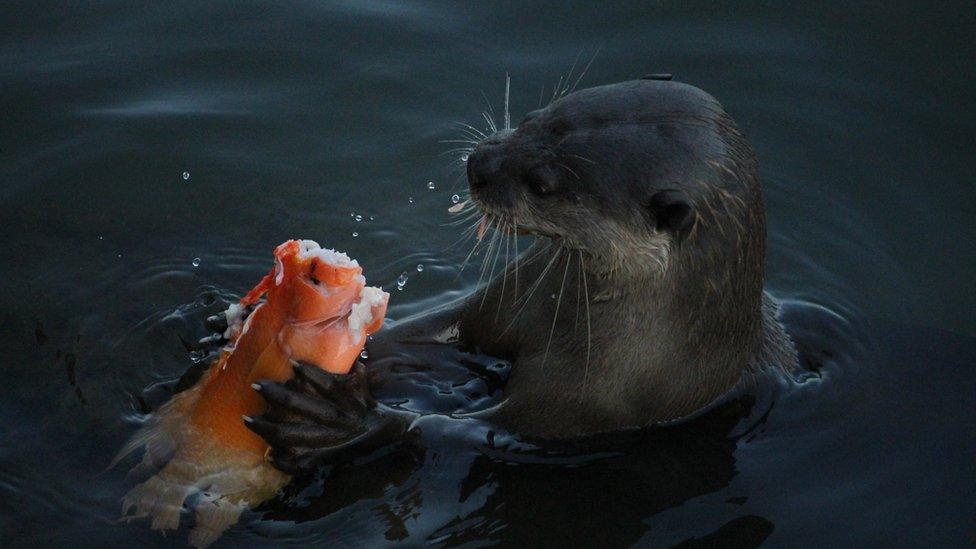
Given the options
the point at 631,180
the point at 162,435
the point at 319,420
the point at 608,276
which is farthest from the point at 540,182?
the point at 162,435

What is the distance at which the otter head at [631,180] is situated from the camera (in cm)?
332

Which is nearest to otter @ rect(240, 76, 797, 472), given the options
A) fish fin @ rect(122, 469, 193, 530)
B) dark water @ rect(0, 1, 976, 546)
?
dark water @ rect(0, 1, 976, 546)

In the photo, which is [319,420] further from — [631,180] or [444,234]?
[444,234]

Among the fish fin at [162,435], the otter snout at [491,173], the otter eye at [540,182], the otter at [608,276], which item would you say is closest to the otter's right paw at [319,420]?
the otter at [608,276]

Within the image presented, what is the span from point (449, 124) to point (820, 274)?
1.78 meters

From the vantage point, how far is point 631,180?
333cm

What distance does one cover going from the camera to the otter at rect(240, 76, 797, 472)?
335 cm

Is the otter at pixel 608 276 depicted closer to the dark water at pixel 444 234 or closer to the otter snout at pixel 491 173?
the otter snout at pixel 491 173

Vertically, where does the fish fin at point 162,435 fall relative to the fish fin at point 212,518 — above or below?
above

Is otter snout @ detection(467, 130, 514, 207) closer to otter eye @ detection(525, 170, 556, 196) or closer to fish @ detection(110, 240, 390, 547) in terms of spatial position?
otter eye @ detection(525, 170, 556, 196)

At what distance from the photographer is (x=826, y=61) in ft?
20.1

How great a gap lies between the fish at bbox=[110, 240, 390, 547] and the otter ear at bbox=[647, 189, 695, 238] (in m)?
0.79

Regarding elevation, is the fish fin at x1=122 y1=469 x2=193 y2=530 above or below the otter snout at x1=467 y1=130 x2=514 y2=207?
below

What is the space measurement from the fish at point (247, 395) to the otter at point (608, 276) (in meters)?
0.07
